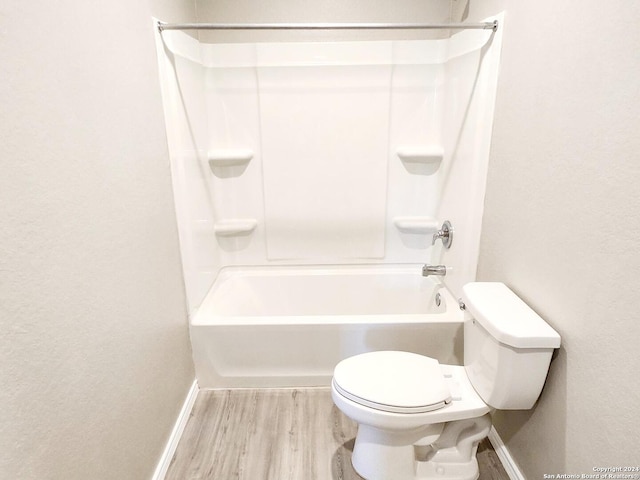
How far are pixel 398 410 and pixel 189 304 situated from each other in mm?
1124

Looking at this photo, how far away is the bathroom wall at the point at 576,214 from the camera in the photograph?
96cm

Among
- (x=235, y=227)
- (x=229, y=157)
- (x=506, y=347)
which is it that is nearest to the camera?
(x=506, y=347)

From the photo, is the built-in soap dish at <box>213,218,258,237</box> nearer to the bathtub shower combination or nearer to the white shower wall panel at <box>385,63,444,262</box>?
the bathtub shower combination

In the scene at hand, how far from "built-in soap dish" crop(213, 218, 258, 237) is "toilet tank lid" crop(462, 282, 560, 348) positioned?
1.43 metres

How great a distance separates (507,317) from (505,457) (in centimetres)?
70

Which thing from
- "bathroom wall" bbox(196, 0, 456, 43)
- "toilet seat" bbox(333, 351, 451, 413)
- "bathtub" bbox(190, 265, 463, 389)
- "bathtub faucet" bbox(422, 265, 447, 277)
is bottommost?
"bathtub" bbox(190, 265, 463, 389)

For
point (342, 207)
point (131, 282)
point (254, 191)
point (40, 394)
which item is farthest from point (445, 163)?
point (40, 394)

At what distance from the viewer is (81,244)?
1.07m

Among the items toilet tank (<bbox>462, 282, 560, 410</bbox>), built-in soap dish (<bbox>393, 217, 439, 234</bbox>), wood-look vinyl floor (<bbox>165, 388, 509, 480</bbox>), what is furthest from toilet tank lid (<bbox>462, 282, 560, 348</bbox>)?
built-in soap dish (<bbox>393, 217, 439, 234</bbox>)

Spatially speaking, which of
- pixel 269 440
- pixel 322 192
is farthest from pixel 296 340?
pixel 322 192

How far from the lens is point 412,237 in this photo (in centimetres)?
253

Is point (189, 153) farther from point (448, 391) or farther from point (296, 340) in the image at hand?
point (448, 391)

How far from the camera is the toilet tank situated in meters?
1.21

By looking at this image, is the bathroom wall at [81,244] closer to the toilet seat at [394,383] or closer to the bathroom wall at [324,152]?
the bathroom wall at [324,152]
